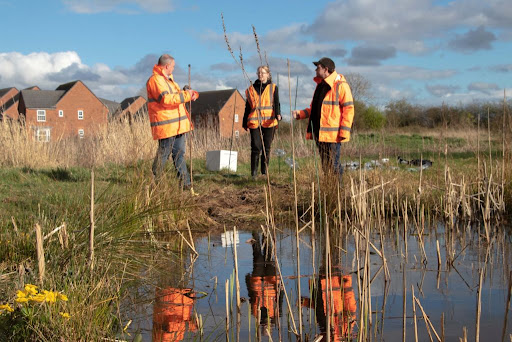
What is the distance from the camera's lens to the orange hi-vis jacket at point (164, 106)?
7.88 meters

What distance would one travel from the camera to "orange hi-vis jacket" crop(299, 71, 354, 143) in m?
7.86

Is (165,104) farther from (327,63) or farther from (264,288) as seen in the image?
(264,288)

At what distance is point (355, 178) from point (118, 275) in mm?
4533

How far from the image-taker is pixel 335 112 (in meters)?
7.93

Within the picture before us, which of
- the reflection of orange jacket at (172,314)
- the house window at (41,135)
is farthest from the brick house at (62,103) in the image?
the reflection of orange jacket at (172,314)

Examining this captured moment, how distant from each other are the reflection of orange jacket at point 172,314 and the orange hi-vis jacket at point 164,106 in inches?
168

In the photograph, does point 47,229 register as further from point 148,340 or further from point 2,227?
point 148,340

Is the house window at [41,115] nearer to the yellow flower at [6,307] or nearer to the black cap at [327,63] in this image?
the black cap at [327,63]

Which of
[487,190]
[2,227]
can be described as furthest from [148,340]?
[487,190]

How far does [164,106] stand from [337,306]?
5127mm

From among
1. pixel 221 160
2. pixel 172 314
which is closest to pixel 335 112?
pixel 221 160

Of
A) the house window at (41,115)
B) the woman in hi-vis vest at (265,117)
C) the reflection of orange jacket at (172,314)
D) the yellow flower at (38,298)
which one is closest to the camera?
the yellow flower at (38,298)

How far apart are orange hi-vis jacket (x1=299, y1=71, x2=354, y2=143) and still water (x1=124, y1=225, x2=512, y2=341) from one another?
90.6 inches

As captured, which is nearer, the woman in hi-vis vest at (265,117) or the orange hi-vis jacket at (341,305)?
the orange hi-vis jacket at (341,305)
